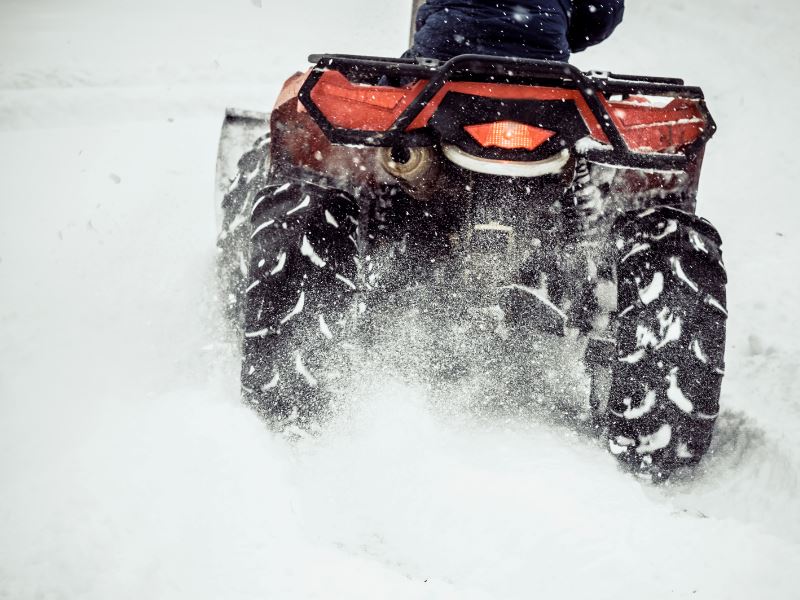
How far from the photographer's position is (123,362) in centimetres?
236

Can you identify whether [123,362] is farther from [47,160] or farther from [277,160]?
[47,160]

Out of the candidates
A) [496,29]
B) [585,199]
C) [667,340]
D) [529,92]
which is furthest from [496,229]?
[496,29]

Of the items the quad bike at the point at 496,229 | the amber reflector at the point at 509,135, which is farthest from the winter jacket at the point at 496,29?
the amber reflector at the point at 509,135

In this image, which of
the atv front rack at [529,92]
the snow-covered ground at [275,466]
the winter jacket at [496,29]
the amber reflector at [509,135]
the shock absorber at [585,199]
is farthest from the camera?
the winter jacket at [496,29]

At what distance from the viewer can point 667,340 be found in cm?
161

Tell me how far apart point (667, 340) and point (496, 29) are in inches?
56.5

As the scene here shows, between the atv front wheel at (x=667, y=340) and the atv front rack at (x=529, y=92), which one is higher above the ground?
the atv front rack at (x=529, y=92)

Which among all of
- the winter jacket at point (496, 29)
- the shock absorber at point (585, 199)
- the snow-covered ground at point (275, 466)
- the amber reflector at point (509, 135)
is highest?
the winter jacket at point (496, 29)

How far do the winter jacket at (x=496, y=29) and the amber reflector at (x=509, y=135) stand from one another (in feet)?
2.81

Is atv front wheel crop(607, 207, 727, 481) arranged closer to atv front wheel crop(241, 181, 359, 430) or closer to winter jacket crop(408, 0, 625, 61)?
atv front wheel crop(241, 181, 359, 430)

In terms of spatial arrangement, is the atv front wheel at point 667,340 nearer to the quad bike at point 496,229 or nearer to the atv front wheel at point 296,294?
the quad bike at point 496,229

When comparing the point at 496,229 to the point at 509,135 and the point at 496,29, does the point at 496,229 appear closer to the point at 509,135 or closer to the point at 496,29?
the point at 509,135

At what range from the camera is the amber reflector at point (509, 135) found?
158 cm

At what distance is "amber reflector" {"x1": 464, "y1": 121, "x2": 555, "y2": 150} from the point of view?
1580 millimetres
